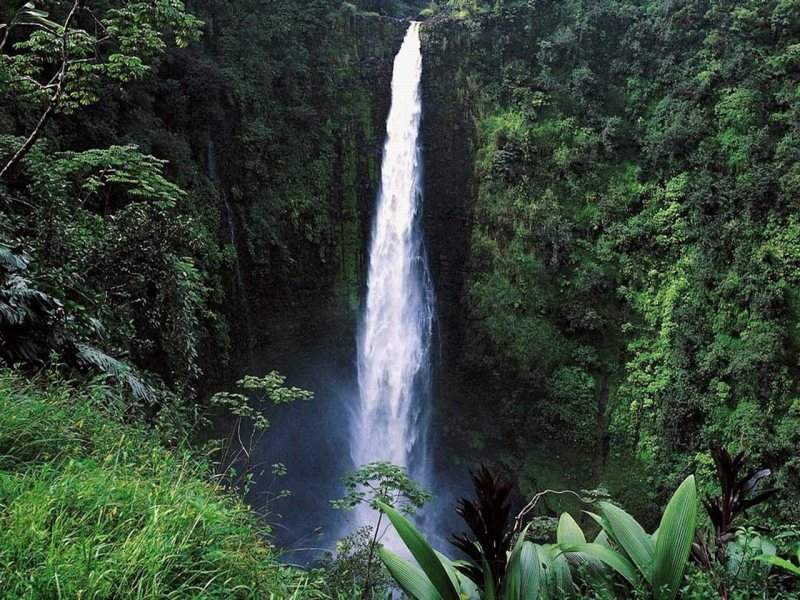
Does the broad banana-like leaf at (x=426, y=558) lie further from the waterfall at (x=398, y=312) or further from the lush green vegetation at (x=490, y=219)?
the waterfall at (x=398, y=312)

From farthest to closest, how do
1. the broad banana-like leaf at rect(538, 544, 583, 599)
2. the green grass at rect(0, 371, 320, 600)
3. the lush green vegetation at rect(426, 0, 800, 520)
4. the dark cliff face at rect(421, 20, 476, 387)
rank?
the dark cliff face at rect(421, 20, 476, 387)
the lush green vegetation at rect(426, 0, 800, 520)
the broad banana-like leaf at rect(538, 544, 583, 599)
the green grass at rect(0, 371, 320, 600)

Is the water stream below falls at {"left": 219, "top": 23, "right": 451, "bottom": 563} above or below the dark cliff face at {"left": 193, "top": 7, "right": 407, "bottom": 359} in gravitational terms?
below

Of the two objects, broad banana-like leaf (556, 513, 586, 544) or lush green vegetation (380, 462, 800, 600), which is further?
broad banana-like leaf (556, 513, 586, 544)

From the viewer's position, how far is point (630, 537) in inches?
80.0

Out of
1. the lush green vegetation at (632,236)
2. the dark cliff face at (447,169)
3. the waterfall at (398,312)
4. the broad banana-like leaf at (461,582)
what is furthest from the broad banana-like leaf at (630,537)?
the dark cliff face at (447,169)

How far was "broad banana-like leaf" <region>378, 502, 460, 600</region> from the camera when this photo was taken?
195cm

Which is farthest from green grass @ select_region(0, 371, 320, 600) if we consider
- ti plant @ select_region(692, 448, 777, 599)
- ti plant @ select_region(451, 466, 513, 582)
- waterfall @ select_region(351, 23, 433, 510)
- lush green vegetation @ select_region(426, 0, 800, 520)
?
waterfall @ select_region(351, 23, 433, 510)

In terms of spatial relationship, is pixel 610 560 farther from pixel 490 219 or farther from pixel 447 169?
pixel 447 169

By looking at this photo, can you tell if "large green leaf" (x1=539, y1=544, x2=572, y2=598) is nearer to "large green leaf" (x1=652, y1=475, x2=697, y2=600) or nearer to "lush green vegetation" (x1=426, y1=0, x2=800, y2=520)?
"large green leaf" (x1=652, y1=475, x2=697, y2=600)

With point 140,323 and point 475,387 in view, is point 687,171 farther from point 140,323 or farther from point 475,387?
point 140,323

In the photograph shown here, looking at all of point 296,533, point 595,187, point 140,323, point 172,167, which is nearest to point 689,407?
point 595,187

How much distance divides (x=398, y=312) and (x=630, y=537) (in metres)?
12.9

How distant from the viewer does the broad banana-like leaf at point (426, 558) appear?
1946mm

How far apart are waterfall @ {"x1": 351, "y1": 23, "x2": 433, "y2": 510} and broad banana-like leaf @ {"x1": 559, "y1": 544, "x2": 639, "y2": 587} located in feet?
40.1
